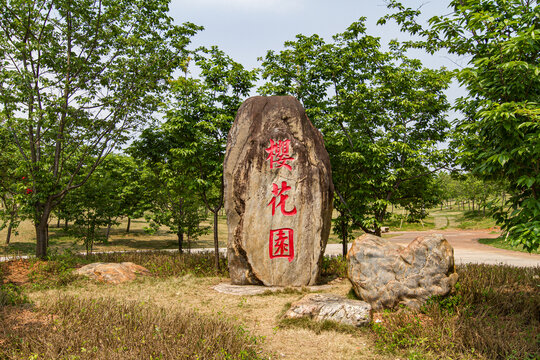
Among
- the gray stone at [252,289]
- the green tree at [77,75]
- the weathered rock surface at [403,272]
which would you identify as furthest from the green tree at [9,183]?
the weathered rock surface at [403,272]

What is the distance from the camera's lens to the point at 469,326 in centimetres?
505

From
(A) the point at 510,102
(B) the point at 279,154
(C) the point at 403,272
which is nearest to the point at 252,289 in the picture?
(B) the point at 279,154

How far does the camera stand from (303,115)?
9.23 m

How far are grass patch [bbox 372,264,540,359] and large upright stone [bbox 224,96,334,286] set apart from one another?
126 inches

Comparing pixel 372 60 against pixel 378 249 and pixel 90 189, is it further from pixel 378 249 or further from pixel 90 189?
pixel 90 189

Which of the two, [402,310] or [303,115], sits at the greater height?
[303,115]

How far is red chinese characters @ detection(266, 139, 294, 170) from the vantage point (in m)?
8.87

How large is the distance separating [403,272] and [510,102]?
361 centimetres

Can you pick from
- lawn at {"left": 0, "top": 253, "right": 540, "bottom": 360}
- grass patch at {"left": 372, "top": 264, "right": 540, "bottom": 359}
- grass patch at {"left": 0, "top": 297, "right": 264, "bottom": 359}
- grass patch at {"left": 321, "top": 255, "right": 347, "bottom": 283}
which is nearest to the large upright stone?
lawn at {"left": 0, "top": 253, "right": 540, "bottom": 360}

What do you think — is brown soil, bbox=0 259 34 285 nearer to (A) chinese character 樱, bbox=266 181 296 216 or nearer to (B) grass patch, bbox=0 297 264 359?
(B) grass patch, bbox=0 297 264 359

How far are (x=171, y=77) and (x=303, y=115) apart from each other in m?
5.97

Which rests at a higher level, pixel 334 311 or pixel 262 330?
pixel 334 311

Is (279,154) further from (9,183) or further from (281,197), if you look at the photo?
(9,183)

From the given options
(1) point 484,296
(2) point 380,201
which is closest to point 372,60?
(2) point 380,201
